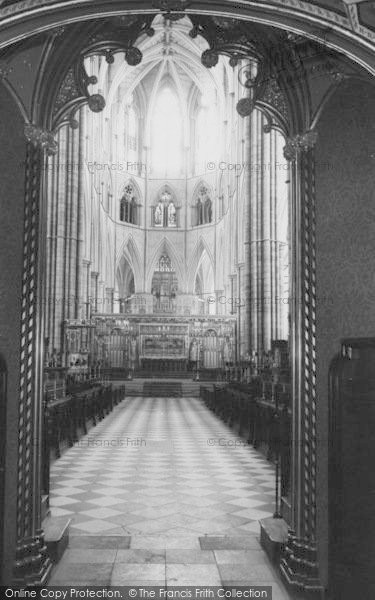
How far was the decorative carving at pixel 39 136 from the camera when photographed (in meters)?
4.52

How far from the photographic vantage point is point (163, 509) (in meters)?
6.16

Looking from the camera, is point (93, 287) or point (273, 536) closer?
point (273, 536)

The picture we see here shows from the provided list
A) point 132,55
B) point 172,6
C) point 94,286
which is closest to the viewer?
point 172,6

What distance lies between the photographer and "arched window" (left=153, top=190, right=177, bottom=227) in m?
47.9

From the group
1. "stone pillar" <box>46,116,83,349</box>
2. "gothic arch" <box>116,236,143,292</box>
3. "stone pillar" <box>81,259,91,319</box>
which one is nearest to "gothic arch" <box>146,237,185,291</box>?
"gothic arch" <box>116,236,143,292</box>

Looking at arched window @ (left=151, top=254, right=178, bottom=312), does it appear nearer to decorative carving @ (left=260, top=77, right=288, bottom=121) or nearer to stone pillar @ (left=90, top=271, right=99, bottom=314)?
stone pillar @ (left=90, top=271, right=99, bottom=314)

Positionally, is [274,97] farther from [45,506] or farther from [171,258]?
[171,258]

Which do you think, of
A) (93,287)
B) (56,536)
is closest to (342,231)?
(56,536)

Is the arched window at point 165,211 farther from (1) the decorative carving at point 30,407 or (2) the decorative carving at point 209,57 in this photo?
(1) the decorative carving at point 30,407

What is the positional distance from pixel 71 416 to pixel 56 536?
6229mm

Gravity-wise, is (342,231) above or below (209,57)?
below

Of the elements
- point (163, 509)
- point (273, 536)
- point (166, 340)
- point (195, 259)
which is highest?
point (195, 259)

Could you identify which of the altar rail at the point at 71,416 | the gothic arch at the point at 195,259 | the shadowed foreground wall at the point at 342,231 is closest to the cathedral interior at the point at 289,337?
the shadowed foreground wall at the point at 342,231

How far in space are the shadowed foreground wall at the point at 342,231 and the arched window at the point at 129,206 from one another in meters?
42.3
